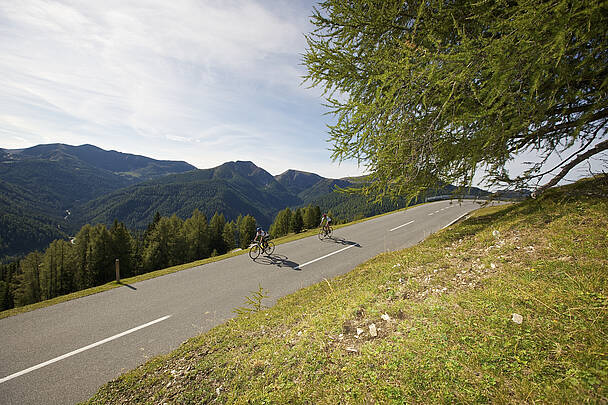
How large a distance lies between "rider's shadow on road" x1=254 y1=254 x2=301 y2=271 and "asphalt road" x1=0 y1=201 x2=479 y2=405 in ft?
0.19

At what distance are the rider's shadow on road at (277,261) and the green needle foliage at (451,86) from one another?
659cm

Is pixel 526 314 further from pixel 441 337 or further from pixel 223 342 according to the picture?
pixel 223 342

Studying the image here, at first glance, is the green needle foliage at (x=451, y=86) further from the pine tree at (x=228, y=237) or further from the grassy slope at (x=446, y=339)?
the pine tree at (x=228, y=237)

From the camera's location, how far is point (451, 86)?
505 cm

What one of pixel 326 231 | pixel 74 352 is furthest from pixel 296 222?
pixel 74 352

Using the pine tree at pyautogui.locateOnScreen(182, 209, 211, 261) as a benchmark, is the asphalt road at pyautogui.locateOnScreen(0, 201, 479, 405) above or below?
above

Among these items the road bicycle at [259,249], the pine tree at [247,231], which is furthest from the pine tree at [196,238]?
the road bicycle at [259,249]

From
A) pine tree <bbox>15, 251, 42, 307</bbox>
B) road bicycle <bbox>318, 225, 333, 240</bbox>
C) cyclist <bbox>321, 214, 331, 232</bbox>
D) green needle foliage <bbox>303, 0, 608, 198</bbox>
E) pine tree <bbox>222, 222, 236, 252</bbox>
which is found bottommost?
pine tree <bbox>15, 251, 42, 307</bbox>

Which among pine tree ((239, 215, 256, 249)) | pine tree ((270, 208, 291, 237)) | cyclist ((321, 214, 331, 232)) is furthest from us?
pine tree ((239, 215, 256, 249))

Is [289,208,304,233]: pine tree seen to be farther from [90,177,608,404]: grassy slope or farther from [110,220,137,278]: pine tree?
[90,177,608,404]: grassy slope

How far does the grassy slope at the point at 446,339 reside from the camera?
2168 mm

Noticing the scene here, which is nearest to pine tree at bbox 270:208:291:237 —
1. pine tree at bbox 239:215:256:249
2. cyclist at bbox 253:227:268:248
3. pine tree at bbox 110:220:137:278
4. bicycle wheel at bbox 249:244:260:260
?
pine tree at bbox 239:215:256:249

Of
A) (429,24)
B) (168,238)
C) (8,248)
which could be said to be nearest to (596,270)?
(429,24)

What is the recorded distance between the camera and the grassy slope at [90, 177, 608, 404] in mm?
2168
